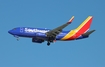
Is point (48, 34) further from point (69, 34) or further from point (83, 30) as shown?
point (83, 30)

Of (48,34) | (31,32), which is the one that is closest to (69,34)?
(48,34)

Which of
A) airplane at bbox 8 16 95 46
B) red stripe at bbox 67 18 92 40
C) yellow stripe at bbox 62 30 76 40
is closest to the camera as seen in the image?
airplane at bbox 8 16 95 46

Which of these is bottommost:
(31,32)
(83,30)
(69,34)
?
(31,32)

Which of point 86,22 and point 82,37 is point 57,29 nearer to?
point 82,37

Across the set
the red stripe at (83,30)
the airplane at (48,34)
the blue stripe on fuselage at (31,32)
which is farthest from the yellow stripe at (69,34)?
the blue stripe on fuselage at (31,32)

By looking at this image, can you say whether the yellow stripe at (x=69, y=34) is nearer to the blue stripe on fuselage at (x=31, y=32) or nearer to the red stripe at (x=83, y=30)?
the red stripe at (x=83, y=30)

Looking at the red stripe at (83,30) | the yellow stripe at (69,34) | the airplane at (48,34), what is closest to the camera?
the airplane at (48,34)

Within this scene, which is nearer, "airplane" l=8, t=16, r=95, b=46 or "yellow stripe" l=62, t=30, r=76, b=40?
"airplane" l=8, t=16, r=95, b=46

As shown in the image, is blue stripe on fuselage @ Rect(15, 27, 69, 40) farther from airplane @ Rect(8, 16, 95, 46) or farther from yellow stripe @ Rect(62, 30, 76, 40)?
yellow stripe @ Rect(62, 30, 76, 40)

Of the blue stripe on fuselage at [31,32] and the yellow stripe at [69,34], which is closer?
the blue stripe on fuselage at [31,32]

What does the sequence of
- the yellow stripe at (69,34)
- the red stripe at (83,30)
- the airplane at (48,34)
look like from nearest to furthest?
the airplane at (48,34), the yellow stripe at (69,34), the red stripe at (83,30)

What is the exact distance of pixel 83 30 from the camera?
12975cm

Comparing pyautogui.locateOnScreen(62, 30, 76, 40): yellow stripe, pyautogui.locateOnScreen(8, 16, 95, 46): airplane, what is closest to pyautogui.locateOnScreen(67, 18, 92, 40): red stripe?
pyautogui.locateOnScreen(8, 16, 95, 46): airplane

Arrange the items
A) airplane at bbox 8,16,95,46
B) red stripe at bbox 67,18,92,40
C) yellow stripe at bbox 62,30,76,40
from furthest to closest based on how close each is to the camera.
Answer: red stripe at bbox 67,18,92,40 → yellow stripe at bbox 62,30,76,40 → airplane at bbox 8,16,95,46
